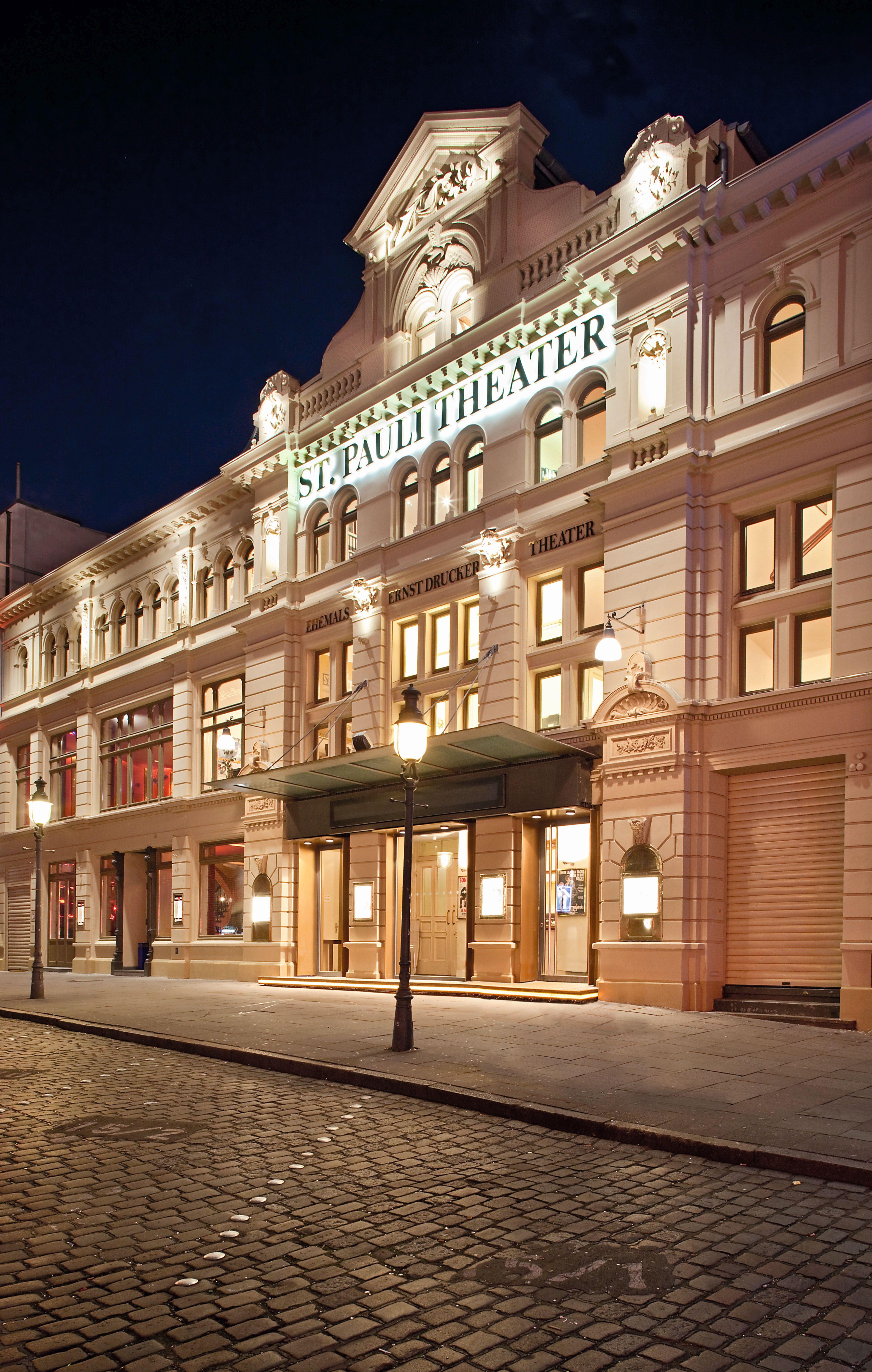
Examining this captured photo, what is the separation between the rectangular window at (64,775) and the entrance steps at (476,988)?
16.2 m

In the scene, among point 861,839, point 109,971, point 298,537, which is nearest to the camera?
point 861,839

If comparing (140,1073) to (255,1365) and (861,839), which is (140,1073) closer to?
(255,1365)

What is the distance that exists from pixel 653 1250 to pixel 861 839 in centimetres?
1024

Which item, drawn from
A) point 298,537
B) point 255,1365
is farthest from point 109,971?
point 255,1365

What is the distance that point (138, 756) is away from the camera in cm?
3228

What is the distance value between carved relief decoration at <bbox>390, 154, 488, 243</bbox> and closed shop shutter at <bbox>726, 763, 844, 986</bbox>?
49.2ft

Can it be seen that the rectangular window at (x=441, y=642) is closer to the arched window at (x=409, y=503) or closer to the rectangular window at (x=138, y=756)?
the arched window at (x=409, y=503)

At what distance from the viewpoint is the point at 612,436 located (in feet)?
61.7

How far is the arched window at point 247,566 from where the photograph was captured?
28.4 meters

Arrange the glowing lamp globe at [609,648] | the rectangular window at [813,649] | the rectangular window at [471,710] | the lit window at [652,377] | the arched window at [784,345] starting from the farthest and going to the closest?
the rectangular window at [471,710], the lit window at [652,377], the arched window at [784,345], the glowing lamp globe at [609,648], the rectangular window at [813,649]

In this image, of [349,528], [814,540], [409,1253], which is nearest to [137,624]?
[349,528]

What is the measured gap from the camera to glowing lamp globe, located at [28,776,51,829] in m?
22.4

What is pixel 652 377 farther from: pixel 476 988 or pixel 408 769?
pixel 476 988

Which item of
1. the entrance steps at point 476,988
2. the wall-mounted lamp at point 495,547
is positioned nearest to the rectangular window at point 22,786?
the entrance steps at point 476,988
